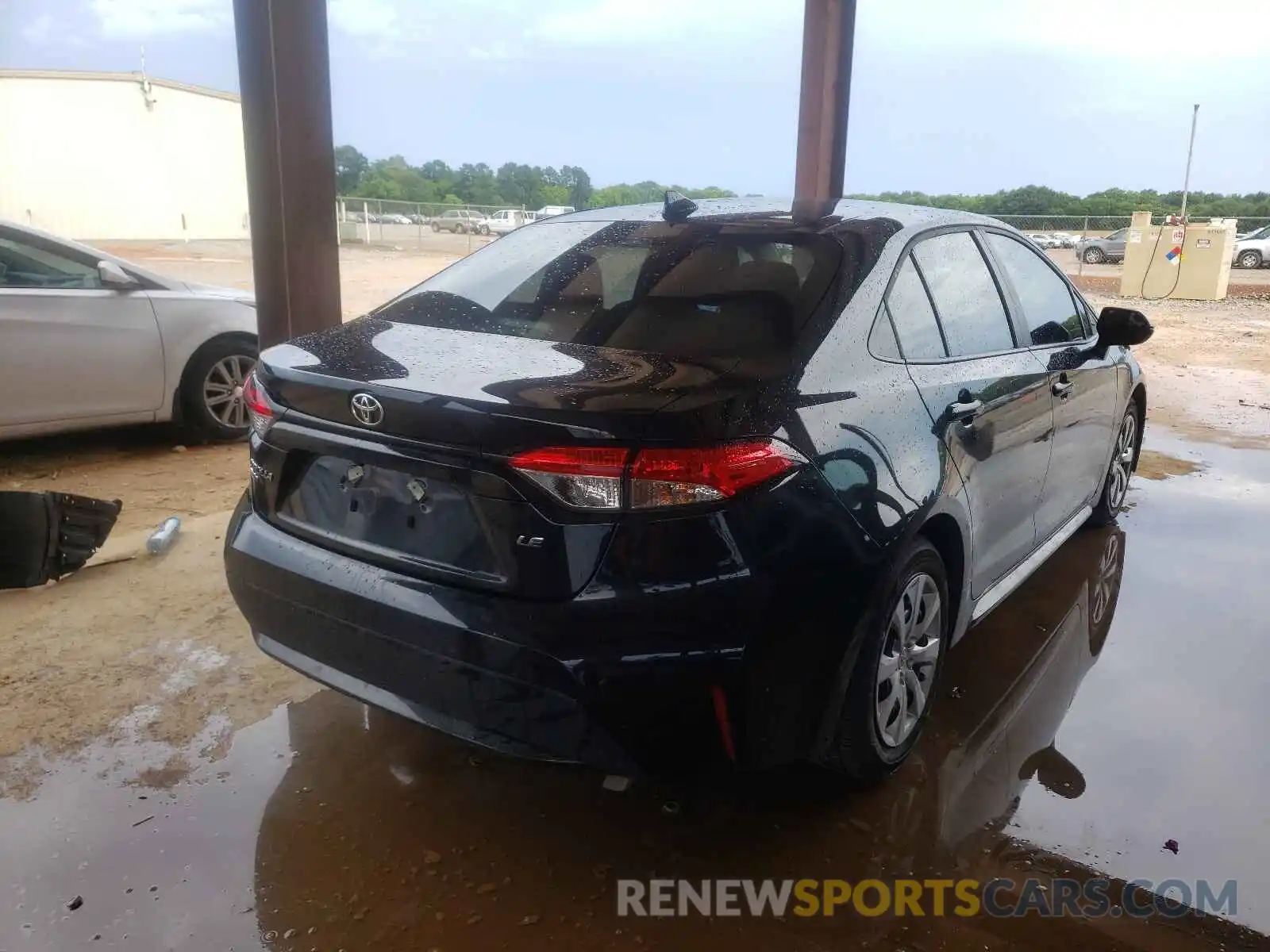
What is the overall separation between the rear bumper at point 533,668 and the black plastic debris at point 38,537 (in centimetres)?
223

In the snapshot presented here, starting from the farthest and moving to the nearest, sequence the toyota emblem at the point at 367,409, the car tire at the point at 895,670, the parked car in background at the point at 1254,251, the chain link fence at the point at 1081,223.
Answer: the chain link fence at the point at 1081,223, the parked car in background at the point at 1254,251, the car tire at the point at 895,670, the toyota emblem at the point at 367,409

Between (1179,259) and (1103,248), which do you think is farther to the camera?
(1103,248)

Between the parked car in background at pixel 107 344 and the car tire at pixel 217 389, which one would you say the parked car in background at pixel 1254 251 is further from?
the parked car in background at pixel 107 344

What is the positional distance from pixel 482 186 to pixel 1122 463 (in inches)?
407

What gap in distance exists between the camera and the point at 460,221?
71.1ft

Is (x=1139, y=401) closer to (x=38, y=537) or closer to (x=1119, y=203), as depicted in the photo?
(x=38, y=537)

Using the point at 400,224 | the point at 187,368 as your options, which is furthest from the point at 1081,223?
the point at 187,368

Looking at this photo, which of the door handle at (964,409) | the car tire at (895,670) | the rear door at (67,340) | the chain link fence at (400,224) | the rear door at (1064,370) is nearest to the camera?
the car tire at (895,670)

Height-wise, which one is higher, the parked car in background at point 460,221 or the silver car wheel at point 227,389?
the parked car in background at point 460,221

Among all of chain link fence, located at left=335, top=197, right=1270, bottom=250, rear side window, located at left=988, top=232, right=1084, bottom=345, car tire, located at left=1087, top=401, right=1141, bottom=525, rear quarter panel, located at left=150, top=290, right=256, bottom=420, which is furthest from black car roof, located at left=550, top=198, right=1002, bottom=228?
chain link fence, located at left=335, top=197, right=1270, bottom=250

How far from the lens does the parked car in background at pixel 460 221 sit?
19.6m

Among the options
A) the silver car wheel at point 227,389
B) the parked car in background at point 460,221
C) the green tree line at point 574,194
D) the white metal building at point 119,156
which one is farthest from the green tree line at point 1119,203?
the silver car wheel at point 227,389

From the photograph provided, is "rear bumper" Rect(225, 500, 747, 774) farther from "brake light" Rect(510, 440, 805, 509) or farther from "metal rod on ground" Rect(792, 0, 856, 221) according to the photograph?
"metal rod on ground" Rect(792, 0, 856, 221)

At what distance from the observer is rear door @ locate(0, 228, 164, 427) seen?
5.14 meters
